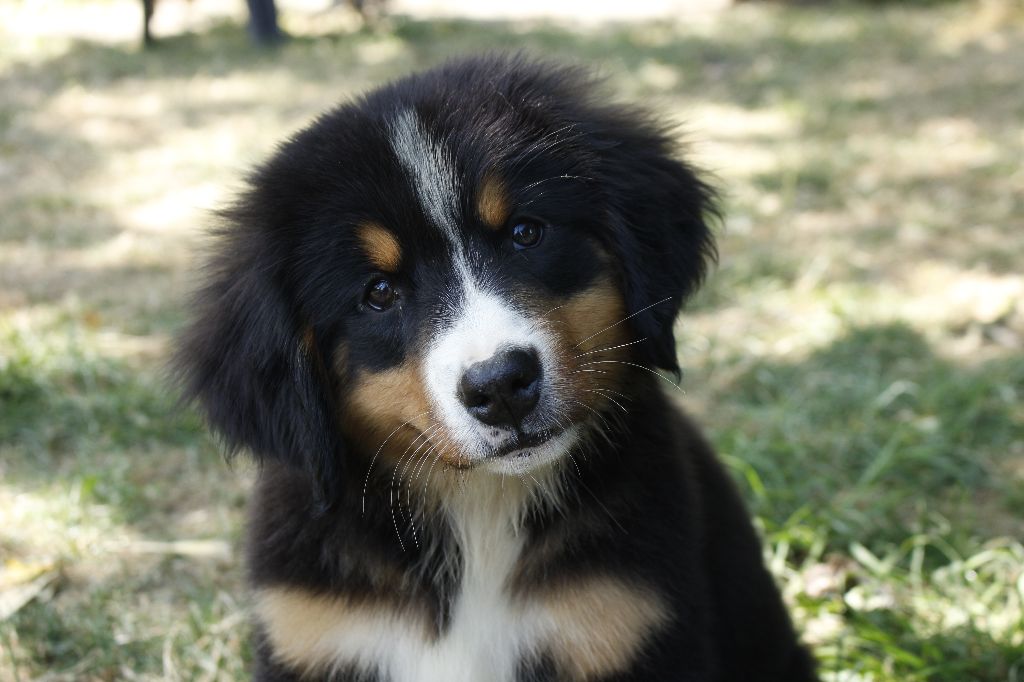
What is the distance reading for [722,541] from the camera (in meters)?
3.14

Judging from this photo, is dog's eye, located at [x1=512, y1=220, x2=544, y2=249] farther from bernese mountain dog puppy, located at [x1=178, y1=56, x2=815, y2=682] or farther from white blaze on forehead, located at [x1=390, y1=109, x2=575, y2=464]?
white blaze on forehead, located at [x1=390, y1=109, x2=575, y2=464]

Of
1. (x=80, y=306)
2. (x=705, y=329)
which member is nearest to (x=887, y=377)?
(x=705, y=329)

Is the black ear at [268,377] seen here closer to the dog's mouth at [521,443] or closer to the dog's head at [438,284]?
the dog's head at [438,284]

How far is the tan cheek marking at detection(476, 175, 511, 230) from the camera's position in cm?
256

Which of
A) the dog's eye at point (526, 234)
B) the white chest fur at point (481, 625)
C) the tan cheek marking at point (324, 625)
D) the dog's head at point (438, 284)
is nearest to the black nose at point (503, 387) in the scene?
the dog's head at point (438, 284)

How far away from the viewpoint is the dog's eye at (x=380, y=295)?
2.61 metres

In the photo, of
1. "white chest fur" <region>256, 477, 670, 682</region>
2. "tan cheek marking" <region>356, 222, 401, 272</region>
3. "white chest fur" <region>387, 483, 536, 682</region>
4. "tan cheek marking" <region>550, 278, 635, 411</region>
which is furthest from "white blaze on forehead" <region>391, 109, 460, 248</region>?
"white chest fur" <region>256, 477, 670, 682</region>

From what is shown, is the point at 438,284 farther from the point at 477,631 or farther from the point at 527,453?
the point at 477,631

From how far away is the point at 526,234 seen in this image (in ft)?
8.59

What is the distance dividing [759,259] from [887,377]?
139cm

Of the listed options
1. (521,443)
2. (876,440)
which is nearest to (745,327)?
(876,440)

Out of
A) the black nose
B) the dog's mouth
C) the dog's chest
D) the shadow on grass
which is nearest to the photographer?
the black nose

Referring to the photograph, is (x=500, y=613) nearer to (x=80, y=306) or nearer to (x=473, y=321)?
(x=473, y=321)

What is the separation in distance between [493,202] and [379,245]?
0.28 m
